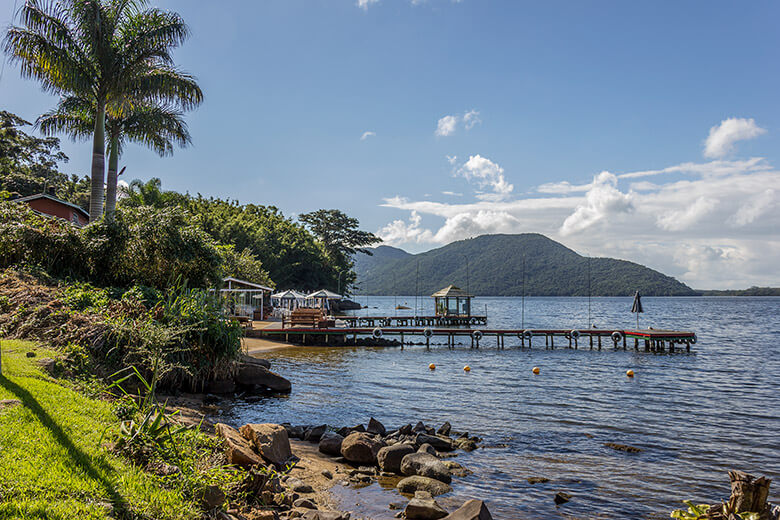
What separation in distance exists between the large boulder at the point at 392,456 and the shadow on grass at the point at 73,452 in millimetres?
5544

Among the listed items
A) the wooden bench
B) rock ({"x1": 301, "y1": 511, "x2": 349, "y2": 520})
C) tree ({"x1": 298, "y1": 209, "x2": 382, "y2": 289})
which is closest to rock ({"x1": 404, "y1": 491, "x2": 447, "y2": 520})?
rock ({"x1": 301, "y1": 511, "x2": 349, "y2": 520})

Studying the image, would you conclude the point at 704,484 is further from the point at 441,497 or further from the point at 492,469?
the point at 441,497

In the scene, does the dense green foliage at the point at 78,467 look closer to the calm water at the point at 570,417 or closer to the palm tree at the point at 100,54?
the calm water at the point at 570,417

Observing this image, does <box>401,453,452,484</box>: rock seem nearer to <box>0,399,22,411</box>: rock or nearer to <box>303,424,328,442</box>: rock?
<box>303,424,328,442</box>: rock

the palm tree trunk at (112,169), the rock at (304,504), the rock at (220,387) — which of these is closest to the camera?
the rock at (304,504)

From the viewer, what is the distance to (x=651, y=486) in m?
9.11

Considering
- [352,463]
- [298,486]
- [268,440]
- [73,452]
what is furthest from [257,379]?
[73,452]

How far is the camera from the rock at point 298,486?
762 cm

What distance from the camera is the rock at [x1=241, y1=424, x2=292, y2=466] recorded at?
7.93 m

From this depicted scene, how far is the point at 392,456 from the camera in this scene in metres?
9.43

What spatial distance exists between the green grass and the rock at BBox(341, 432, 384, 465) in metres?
4.76

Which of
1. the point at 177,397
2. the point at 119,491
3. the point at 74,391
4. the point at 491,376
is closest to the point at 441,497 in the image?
the point at 119,491

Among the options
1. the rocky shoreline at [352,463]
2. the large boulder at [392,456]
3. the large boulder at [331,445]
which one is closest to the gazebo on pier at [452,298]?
the rocky shoreline at [352,463]

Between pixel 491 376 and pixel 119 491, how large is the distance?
20.4 meters
